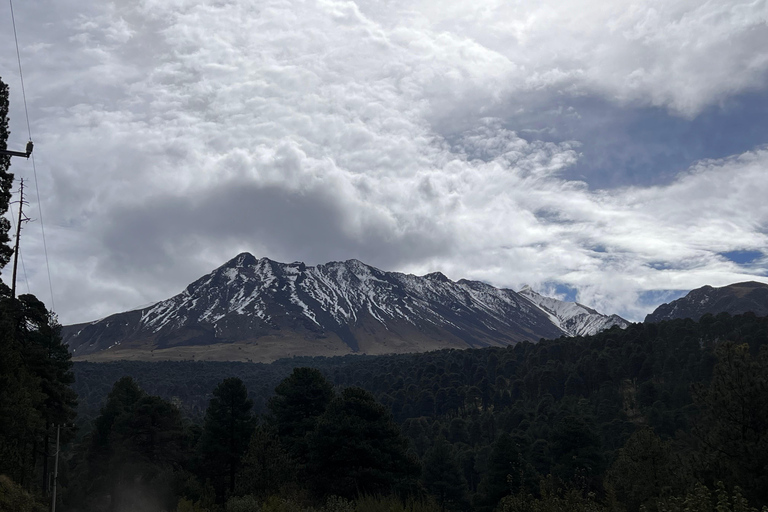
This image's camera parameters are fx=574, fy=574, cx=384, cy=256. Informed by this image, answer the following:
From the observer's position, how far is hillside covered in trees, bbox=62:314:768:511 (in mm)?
21094

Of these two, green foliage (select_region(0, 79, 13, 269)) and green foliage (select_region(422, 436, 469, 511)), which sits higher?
green foliage (select_region(0, 79, 13, 269))

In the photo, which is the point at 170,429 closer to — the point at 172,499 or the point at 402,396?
the point at 172,499

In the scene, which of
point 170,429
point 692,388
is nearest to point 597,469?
point 692,388

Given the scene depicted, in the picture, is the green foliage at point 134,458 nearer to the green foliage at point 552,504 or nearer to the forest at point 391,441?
the forest at point 391,441

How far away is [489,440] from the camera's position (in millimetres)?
88250

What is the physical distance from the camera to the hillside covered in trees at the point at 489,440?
830 inches

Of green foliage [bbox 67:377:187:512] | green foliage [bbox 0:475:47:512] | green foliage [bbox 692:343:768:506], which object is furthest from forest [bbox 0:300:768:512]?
green foliage [bbox 0:475:47:512]

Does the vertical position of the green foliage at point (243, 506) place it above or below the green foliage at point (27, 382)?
below

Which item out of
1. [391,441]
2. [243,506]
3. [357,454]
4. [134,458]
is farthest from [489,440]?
[243,506]

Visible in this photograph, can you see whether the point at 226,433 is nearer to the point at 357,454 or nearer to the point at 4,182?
the point at 357,454

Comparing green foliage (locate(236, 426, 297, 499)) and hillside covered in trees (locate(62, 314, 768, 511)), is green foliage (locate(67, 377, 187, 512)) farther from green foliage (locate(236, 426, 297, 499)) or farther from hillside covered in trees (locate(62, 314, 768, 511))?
green foliage (locate(236, 426, 297, 499))

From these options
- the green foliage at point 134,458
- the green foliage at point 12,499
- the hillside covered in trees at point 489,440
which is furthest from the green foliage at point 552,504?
the green foliage at point 134,458

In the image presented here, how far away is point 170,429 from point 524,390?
76029 mm

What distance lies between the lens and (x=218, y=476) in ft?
161
